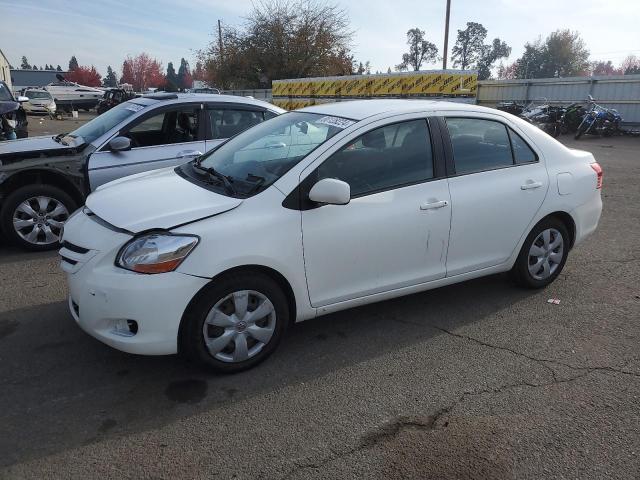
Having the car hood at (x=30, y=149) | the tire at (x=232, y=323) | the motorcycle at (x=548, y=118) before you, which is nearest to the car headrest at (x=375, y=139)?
the tire at (x=232, y=323)

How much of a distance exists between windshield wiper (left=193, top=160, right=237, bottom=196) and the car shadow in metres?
1.16

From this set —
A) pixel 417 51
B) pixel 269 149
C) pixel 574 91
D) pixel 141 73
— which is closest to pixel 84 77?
pixel 141 73

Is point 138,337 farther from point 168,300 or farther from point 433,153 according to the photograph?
point 433,153

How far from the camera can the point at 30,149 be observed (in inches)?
221

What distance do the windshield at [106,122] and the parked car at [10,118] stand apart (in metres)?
4.53

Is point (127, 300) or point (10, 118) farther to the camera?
point (10, 118)

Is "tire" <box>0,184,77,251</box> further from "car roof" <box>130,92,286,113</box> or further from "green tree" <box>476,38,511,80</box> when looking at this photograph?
"green tree" <box>476,38,511,80</box>

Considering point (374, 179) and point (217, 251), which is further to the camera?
point (374, 179)

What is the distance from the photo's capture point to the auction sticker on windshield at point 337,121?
3687mm

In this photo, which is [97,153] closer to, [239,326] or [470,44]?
[239,326]

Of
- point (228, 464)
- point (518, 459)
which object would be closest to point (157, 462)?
point (228, 464)

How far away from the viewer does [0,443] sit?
2.64 metres

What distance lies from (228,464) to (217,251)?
45.6 inches

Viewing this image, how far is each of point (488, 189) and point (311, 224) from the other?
1604 millimetres
